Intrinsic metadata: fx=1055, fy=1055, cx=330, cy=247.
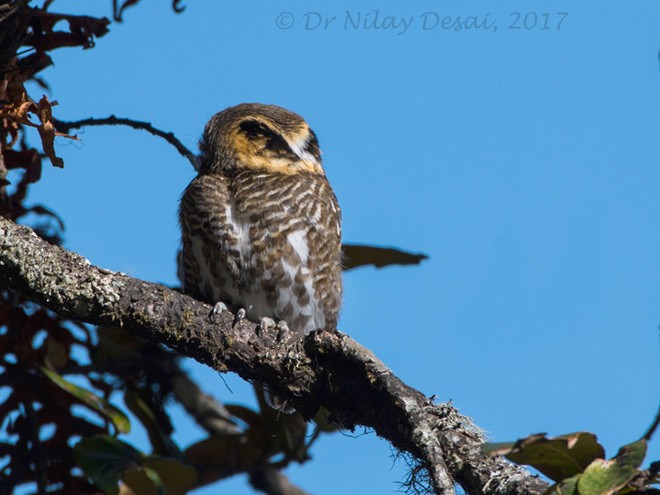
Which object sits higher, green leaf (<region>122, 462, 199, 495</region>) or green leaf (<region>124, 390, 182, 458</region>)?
green leaf (<region>124, 390, 182, 458</region>)

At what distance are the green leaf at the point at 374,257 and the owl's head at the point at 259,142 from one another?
1.37ft

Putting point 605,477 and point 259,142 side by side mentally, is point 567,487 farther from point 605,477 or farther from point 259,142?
point 259,142

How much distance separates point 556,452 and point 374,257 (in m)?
2.16

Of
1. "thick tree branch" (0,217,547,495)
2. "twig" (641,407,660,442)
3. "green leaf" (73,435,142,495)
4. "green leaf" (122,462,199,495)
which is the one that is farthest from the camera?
"green leaf" (122,462,199,495)

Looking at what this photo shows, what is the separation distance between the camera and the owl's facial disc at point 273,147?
4.63 m

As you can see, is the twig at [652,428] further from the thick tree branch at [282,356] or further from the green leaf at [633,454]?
the thick tree branch at [282,356]

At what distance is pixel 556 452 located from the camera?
101 inches

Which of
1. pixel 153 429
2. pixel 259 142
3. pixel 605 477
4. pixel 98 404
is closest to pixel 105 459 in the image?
pixel 98 404

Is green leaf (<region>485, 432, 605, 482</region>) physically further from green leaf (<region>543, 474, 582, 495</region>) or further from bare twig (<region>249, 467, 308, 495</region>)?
bare twig (<region>249, 467, 308, 495</region>)

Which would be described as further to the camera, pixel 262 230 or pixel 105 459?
pixel 262 230

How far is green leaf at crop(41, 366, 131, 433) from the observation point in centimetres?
388

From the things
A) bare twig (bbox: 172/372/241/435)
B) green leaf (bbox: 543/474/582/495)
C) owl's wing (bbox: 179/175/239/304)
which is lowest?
green leaf (bbox: 543/474/582/495)

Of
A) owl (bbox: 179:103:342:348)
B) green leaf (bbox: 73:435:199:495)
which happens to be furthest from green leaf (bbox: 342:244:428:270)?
green leaf (bbox: 73:435:199:495)

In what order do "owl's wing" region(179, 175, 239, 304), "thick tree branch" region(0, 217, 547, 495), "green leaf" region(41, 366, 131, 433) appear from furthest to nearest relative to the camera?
1. "owl's wing" region(179, 175, 239, 304)
2. "green leaf" region(41, 366, 131, 433)
3. "thick tree branch" region(0, 217, 547, 495)
